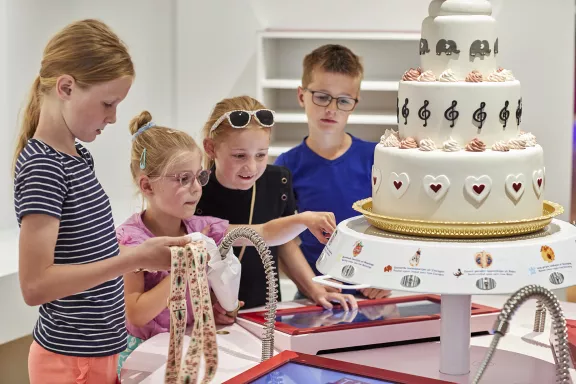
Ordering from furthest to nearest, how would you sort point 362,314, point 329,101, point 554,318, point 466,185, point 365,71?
point 365,71 < point 329,101 < point 362,314 < point 466,185 < point 554,318

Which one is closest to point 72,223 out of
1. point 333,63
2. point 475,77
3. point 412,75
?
point 412,75

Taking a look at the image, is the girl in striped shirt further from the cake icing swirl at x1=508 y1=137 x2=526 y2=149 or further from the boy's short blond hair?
the boy's short blond hair

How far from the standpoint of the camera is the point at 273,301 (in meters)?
1.83

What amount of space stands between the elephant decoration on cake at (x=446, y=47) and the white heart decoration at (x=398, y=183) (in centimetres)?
29

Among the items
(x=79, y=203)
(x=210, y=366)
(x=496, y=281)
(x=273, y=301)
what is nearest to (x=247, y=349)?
(x=273, y=301)

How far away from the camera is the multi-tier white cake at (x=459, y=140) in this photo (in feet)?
5.50

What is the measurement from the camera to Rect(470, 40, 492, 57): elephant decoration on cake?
1.77 meters

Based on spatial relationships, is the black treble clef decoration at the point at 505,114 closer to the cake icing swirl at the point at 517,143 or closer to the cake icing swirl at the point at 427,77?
the cake icing swirl at the point at 517,143

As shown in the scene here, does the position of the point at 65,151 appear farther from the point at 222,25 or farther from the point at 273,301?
the point at 222,25

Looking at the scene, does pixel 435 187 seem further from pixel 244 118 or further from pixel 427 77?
pixel 244 118

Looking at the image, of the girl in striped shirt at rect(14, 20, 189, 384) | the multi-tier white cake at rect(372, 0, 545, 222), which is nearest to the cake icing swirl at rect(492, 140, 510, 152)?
the multi-tier white cake at rect(372, 0, 545, 222)

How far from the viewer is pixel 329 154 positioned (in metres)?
2.85

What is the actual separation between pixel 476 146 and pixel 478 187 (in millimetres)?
95

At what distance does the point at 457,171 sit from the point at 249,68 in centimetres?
264
